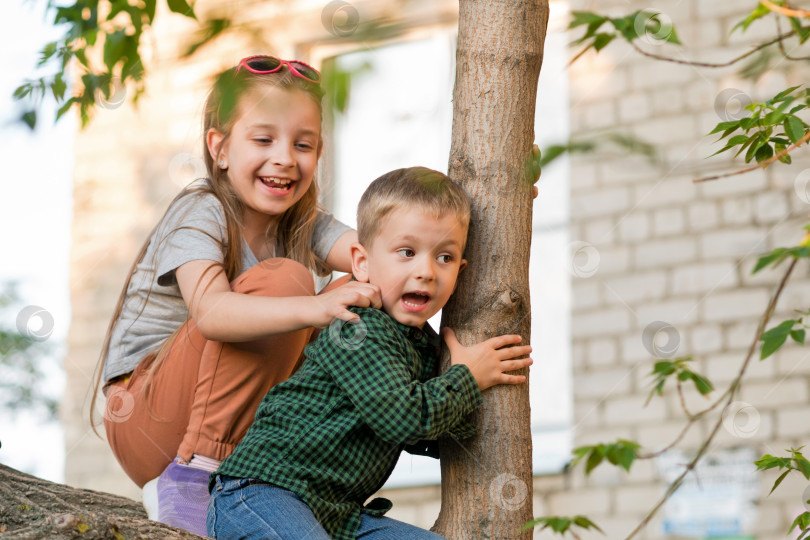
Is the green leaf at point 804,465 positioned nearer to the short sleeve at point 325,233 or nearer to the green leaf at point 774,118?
the green leaf at point 774,118

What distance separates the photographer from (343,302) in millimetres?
1878

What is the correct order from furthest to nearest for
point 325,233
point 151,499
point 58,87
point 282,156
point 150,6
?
point 325,233
point 58,87
point 282,156
point 151,499
point 150,6

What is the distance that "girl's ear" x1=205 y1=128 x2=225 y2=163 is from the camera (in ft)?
7.89

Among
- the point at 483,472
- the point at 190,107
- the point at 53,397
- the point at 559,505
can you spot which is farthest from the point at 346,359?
the point at 53,397

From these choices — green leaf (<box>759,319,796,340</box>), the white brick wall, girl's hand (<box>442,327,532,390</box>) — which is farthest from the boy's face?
the white brick wall

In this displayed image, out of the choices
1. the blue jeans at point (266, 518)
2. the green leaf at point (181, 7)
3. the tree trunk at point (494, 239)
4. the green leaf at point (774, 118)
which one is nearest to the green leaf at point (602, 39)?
the tree trunk at point (494, 239)

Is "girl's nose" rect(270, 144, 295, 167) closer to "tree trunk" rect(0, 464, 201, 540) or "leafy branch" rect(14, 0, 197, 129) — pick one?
"leafy branch" rect(14, 0, 197, 129)

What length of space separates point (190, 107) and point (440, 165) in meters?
2.02

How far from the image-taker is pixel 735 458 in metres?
4.52

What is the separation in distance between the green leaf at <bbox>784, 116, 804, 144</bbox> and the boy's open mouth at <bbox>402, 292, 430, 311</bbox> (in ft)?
2.60

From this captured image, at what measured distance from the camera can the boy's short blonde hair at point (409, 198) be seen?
6.16ft

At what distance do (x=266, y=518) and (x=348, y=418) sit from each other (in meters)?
0.25

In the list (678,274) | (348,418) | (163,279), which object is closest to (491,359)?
(348,418)

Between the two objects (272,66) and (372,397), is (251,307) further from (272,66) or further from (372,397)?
(272,66)
